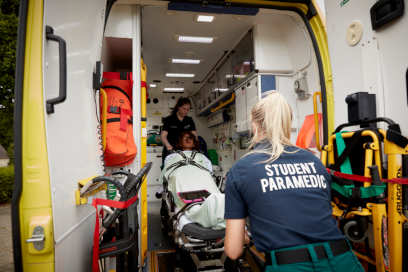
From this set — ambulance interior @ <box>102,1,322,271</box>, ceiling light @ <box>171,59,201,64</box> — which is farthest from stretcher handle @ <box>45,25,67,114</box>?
ceiling light @ <box>171,59,201,64</box>

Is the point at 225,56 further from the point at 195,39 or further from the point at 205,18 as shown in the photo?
the point at 205,18

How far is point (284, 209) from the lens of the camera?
1.24 metres

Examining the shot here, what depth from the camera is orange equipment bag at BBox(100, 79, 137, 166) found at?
257 centimetres

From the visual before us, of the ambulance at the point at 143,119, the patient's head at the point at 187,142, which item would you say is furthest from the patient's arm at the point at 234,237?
the patient's head at the point at 187,142

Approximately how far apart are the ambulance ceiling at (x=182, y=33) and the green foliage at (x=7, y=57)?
349 centimetres

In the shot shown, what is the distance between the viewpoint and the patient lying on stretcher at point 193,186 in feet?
7.16

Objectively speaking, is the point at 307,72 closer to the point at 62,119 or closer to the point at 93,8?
the point at 93,8

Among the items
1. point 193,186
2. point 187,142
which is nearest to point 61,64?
point 193,186

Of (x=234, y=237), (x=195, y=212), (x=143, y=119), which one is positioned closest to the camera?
(x=234, y=237)

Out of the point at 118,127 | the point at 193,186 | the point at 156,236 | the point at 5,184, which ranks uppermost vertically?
the point at 118,127

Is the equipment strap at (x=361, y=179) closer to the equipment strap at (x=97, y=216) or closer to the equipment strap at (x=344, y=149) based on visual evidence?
the equipment strap at (x=344, y=149)

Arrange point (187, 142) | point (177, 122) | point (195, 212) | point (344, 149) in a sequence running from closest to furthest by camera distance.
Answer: point (344, 149)
point (195, 212)
point (187, 142)
point (177, 122)

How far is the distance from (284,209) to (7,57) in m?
8.01

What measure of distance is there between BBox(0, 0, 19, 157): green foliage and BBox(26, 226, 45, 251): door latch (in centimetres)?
661
